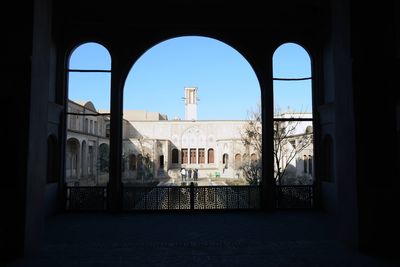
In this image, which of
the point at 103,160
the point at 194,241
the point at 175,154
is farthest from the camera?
the point at 175,154

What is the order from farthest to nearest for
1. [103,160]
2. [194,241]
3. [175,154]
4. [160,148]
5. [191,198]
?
1. [175,154]
2. [160,148]
3. [103,160]
4. [191,198]
5. [194,241]

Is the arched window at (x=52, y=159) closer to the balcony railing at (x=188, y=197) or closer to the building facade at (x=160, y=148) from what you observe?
the balcony railing at (x=188, y=197)

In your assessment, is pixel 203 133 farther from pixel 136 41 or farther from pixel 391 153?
pixel 391 153

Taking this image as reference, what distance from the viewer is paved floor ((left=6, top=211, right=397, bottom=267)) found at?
16.5ft

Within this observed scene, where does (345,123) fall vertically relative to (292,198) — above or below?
above

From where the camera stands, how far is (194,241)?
641cm

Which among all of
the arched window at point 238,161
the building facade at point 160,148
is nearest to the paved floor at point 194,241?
the building facade at point 160,148

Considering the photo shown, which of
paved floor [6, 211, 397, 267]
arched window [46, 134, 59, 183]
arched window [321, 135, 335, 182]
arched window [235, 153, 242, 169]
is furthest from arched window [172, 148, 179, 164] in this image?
arched window [321, 135, 335, 182]

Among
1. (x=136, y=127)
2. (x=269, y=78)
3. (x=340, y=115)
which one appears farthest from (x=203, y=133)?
(x=340, y=115)

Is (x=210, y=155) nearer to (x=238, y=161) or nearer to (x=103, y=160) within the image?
(x=238, y=161)

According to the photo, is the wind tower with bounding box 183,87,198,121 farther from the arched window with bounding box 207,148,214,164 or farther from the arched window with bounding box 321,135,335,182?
the arched window with bounding box 321,135,335,182

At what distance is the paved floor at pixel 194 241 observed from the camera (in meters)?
5.03

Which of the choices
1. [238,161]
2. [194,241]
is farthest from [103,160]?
[194,241]

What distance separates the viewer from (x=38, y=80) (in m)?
5.59
